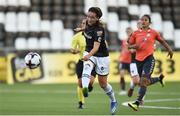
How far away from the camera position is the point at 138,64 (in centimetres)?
1939

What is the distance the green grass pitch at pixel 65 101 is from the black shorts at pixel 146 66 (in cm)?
91

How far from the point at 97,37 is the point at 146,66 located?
2.70 meters

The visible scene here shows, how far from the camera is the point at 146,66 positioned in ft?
61.9

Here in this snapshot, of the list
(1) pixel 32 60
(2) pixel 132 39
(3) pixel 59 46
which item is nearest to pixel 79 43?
(2) pixel 132 39

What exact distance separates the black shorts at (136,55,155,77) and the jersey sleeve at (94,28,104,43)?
2.49 metres

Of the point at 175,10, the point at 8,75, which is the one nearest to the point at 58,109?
the point at 8,75

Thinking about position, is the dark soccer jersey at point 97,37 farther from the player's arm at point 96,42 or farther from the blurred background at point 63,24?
the blurred background at point 63,24

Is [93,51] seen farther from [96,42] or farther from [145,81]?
[145,81]

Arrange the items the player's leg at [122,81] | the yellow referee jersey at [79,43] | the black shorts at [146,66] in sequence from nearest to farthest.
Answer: the black shorts at [146,66] < the yellow referee jersey at [79,43] < the player's leg at [122,81]

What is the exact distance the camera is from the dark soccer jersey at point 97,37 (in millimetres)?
16564

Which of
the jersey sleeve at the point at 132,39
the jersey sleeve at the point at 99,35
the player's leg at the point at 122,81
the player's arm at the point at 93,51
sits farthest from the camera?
the player's leg at the point at 122,81

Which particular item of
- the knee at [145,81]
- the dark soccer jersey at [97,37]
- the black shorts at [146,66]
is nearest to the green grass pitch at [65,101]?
the knee at [145,81]

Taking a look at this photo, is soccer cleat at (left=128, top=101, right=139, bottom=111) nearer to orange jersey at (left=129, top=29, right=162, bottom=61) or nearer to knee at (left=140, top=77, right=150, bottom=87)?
knee at (left=140, top=77, right=150, bottom=87)

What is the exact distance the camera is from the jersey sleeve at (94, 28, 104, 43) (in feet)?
54.2
